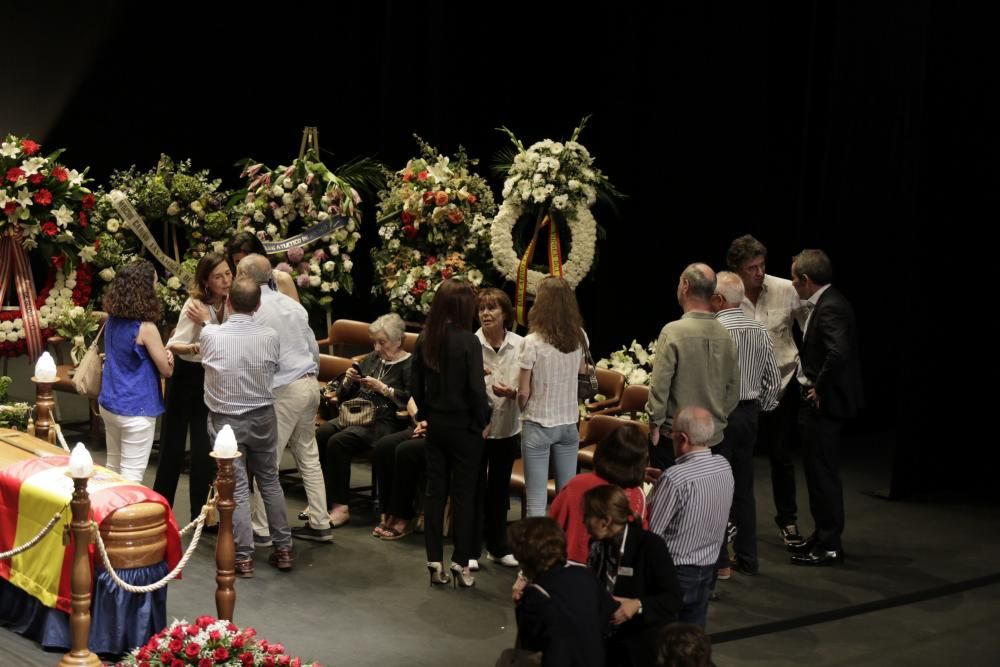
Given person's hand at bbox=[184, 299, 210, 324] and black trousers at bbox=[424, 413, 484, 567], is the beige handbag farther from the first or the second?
black trousers at bbox=[424, 413, 484, 567]

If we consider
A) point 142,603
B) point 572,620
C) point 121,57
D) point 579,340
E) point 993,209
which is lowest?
point 142,603

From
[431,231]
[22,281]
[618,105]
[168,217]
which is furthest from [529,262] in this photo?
[22,281]

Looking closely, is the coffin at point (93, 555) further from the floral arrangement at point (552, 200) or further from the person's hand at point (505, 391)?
the floral arrangement at point (552, 200)

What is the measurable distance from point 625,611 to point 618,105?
22.7 ft

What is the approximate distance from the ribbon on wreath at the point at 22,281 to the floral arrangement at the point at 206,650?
5.30 metres

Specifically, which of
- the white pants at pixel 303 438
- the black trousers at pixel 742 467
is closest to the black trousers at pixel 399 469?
the white pants at pixel 303 438

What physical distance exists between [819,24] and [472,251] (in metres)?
2.92

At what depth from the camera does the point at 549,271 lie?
887 centimetres

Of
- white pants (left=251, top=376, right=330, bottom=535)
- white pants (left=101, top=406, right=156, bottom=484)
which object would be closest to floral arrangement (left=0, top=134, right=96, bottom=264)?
white pants (left=101, top=406, right=156, bottom=484)

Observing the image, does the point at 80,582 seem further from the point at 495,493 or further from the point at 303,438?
the point at 495,493

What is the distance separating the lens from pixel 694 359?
5.92 m

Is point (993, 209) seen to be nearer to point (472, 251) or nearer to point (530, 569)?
point (472, 251)

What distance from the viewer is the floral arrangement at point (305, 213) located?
921 centimetres

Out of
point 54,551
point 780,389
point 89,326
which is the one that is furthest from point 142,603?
point 89,326
